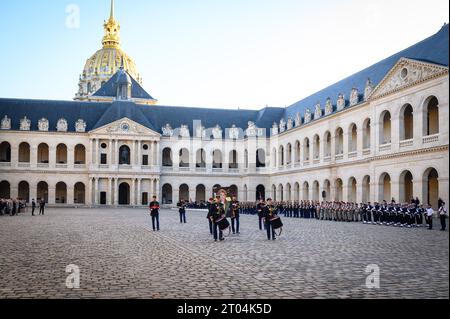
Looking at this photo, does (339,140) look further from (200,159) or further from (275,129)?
(200,159)

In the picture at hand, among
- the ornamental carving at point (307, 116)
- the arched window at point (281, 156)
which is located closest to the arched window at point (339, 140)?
the ornamental carving at point (307, 116)

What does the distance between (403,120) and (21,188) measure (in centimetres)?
5812

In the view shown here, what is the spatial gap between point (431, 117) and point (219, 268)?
3040 cm

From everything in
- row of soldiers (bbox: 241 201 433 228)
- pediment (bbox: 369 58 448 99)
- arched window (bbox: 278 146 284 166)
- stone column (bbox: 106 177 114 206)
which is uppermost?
pediment (bbox: 369 58 448 99)

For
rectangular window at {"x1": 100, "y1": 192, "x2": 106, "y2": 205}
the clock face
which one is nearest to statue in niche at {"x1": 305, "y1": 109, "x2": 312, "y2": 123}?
the clock face

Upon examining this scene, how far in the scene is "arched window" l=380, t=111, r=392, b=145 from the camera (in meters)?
44.0

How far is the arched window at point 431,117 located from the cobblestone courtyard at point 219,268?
1888 cm

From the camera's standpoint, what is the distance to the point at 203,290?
9297 mm

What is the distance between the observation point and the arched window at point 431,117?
36978 mm

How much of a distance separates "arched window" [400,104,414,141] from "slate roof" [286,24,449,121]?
12.9 ft

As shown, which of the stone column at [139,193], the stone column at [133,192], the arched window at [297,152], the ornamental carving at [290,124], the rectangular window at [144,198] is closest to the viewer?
the arched window at [297,152]

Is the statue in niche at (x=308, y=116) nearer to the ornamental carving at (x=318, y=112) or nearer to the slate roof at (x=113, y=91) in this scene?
the ornamental carving at (x=318, y=112)

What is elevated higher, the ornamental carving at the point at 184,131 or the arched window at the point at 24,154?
the ornamental carving at the point at 184,131

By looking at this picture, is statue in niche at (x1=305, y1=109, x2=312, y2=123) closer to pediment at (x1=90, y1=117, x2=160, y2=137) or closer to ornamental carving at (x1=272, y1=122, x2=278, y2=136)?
ornamental carving at (x1=272, y1=122, x2=278, y2=136)
